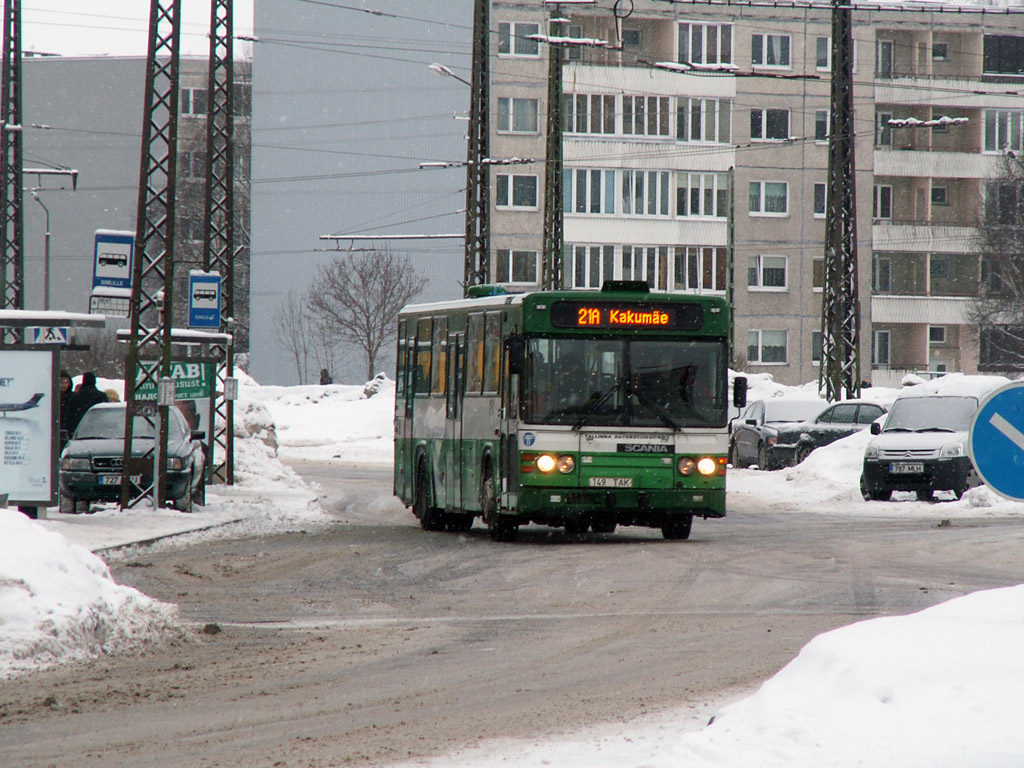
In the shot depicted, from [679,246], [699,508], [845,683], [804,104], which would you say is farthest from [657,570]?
[804,104]

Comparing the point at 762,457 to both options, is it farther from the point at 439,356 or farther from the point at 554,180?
the point at 439,356

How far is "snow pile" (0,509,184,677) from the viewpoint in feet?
31.9

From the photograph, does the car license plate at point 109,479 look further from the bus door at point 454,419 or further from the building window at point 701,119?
the building window at point 701,119

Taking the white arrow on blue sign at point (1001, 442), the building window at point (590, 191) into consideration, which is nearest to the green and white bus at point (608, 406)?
the white arrow on blue sign at point (1001, 442)

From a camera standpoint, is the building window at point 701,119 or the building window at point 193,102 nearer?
the building window at point 701,119

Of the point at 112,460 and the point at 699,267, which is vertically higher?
the point at 699,267

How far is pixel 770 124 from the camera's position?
7406 centimetres

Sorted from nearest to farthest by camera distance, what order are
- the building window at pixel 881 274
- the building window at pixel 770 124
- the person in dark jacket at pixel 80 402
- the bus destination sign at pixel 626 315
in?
the bus destination sign at pixel 626 315 < the person in dark jacket at pixel 80 402 < the building window at pixel 770 124 < the building window at pixel 881 274

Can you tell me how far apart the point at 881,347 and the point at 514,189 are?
1886 cm

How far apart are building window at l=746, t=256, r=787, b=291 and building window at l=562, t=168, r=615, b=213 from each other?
7.87m

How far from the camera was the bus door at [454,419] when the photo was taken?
20.5 meters

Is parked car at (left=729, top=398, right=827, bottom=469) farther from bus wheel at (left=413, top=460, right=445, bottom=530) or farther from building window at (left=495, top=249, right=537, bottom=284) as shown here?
building window at (left=495, top=249, right=537, bottom=284)

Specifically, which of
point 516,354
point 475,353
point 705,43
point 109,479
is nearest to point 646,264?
point 705,43

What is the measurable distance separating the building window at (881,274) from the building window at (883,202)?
193cm
